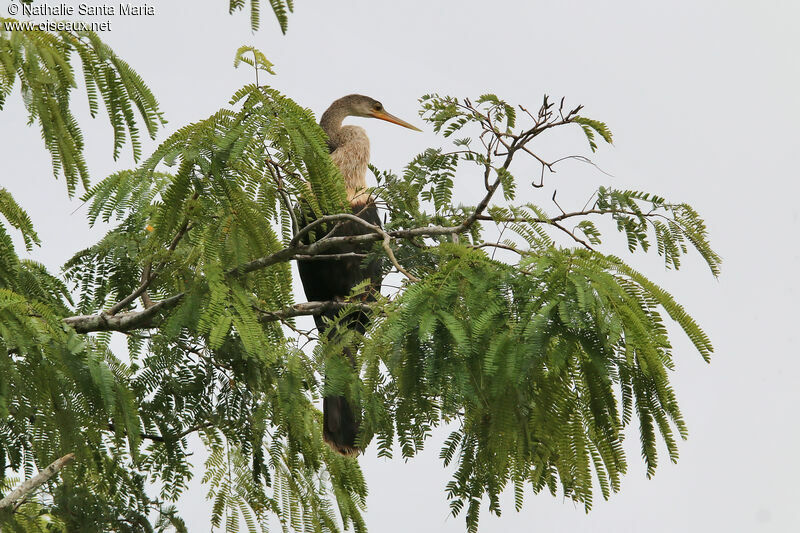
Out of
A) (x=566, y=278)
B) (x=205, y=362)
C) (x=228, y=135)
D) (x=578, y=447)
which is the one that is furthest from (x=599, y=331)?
(x=205, y=362)

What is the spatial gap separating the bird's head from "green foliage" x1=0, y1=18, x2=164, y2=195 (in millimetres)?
2928

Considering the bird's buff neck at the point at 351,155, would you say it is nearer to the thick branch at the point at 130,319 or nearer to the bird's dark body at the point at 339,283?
the bird's dark body at the point at 339,283

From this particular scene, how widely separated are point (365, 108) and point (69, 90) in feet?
10.6

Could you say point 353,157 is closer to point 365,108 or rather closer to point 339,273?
point 339,273

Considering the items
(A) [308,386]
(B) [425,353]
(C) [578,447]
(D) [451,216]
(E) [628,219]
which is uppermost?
(D) [451,216]

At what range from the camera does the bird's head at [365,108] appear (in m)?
5.98

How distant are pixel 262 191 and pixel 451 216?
0.67m

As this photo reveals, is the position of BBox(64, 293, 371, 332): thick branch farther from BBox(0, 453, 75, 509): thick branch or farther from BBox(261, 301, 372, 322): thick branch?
BBox(0, 453, 75, 509): thick branch

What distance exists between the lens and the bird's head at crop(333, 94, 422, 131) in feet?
19.6

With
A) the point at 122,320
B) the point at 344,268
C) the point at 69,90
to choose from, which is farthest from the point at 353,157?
the point at 69,90

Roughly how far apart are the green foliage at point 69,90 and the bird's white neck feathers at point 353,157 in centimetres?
203

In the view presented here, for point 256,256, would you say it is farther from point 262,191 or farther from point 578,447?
point 578,447

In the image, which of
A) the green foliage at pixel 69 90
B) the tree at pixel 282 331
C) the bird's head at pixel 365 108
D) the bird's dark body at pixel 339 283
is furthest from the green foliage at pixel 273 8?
the bird's head at pixel 365 108

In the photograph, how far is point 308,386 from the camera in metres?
3.39
